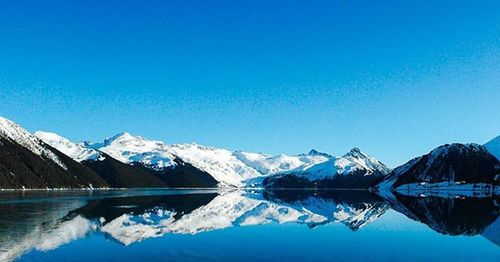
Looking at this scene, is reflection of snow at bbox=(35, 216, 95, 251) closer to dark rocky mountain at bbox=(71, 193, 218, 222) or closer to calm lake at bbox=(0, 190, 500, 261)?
calm lake at bbox=(0, 190, 500, 261)

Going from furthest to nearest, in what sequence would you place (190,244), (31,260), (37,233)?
(37,233) → (190,244) → (31,260)

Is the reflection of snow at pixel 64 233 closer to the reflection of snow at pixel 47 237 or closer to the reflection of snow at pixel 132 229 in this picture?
the reflection of snow at pixel 47 237

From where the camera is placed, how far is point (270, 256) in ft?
136

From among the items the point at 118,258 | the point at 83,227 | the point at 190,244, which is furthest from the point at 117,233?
the point at 118,258

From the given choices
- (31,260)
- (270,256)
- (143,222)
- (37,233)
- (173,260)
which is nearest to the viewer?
(31,260)

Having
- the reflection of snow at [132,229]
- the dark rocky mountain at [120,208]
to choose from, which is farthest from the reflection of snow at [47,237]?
the dark rocky mountain at [120,208]

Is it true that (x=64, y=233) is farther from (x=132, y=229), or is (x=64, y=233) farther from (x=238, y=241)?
(x=238, y=241)

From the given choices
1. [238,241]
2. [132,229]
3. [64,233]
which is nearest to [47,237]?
[64,233]

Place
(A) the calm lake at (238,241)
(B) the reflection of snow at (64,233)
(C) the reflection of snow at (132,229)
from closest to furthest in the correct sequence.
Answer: (A) the calm lake at (238,241)
(B) the reflection of snow at (64,233)
(C) the reflection of snow at (132,229)

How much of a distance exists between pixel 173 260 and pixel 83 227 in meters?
27.2

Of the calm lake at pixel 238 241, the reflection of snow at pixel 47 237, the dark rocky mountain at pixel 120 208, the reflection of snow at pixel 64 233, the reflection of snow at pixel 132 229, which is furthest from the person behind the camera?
the dark rocky mountain at pixel 120 208

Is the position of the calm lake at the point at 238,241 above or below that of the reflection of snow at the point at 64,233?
below

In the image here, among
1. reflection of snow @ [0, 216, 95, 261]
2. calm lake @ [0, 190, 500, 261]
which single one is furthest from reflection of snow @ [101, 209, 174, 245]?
reflection of snow @ [0, 216, 95, 261]

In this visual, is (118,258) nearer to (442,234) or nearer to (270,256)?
(270,256)
